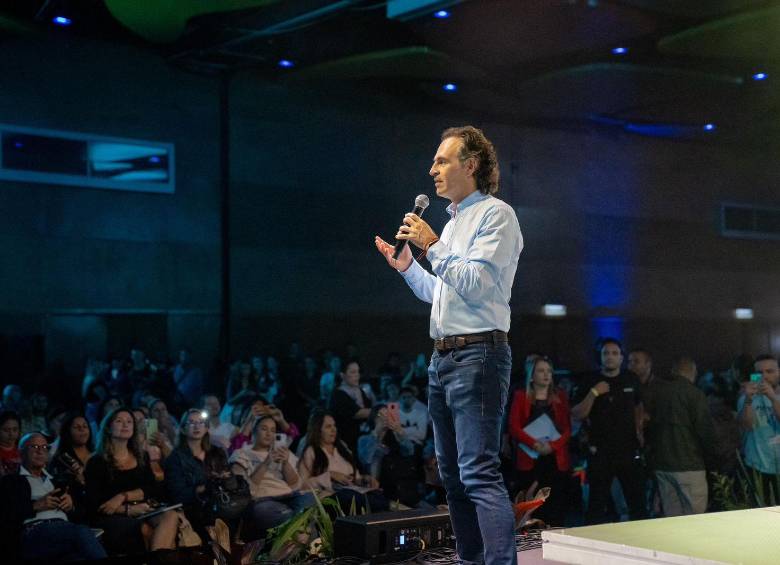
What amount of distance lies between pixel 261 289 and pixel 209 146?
1.15 m

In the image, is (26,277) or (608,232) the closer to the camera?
(26,277)

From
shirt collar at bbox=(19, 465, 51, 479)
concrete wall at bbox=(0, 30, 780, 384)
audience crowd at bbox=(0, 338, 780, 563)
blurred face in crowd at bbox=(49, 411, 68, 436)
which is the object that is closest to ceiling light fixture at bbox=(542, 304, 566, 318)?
concrete wall at bbox=(0, 30, 780, 384)

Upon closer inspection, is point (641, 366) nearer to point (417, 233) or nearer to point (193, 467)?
point (193, 467)

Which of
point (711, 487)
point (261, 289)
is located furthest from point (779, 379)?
point (261, 289)

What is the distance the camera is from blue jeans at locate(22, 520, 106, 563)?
3691 mm

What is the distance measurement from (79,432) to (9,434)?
299mm

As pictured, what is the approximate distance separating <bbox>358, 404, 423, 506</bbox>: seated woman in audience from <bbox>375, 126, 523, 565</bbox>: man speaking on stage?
2.82 metres

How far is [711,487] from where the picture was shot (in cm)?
534

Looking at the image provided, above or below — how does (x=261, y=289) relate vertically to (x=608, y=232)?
below

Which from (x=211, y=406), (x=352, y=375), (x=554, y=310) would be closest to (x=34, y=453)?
(x=211, y=406)

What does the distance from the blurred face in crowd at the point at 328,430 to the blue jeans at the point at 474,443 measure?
2.56 m

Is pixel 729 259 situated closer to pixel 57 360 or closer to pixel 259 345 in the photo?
pixel 259 345

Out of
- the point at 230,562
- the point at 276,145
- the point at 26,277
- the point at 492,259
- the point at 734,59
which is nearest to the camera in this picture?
the point at 492,259

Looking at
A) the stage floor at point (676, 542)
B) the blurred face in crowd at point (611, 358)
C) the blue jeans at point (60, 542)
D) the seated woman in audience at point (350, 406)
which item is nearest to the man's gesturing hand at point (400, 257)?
the stage floor at point (676, 542)
